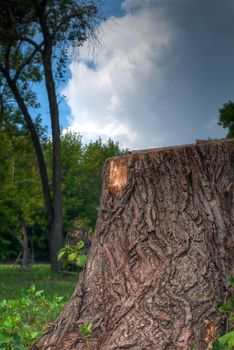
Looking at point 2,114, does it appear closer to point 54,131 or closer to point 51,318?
point 54,131

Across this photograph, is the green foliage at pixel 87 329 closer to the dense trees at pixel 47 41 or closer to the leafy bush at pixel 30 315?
the leafy bush at pixel 30 315

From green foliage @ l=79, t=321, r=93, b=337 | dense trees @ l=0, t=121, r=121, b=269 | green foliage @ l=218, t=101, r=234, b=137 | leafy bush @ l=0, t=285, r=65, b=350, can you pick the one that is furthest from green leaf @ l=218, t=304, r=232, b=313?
dense trees @ l=0, t=121, r=121, b=269

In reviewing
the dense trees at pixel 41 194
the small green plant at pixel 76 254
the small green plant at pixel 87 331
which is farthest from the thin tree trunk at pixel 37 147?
the small green plant at pixel 87 331

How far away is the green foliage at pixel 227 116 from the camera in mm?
39156

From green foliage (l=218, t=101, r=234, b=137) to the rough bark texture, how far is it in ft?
110

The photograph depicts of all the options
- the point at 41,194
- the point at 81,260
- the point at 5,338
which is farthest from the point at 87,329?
the point at 41,194

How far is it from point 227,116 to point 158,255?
114 feet

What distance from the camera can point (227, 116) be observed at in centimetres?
3925

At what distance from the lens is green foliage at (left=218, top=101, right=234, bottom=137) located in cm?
3916

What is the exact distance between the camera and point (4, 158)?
36094mm

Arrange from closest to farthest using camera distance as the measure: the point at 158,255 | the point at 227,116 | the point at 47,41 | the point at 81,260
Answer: the point at 158,255
the point at 81,260
the point at 47,41
the point at 227,116

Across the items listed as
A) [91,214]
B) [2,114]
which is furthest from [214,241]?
[91,214]

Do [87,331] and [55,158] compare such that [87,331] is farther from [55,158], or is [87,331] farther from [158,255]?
[55,158]

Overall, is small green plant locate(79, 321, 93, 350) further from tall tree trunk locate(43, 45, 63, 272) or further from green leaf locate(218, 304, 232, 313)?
tall tree trunk locate(43, 45, 63, 272)
